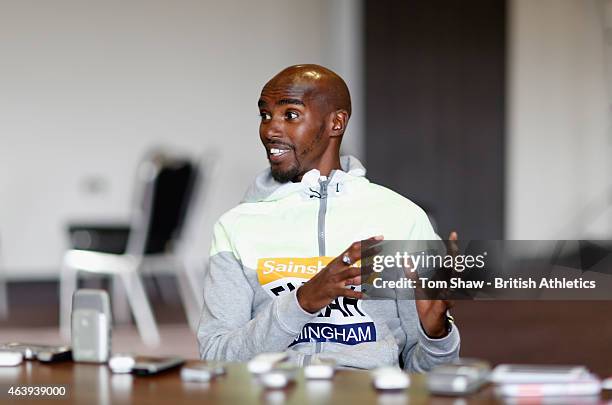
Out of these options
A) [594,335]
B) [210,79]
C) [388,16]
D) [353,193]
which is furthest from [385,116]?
[353,193]

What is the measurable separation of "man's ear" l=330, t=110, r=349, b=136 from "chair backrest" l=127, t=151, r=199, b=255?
119 inches

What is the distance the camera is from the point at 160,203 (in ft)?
16.6

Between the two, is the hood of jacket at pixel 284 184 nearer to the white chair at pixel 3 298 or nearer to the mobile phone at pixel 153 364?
the mobile phone at pixel 153 364

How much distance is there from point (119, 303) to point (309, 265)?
461cm

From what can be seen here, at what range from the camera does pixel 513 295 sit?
181 cm

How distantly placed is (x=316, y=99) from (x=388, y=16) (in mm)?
5807

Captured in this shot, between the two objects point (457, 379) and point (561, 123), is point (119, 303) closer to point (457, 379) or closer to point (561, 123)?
point (561, 123)

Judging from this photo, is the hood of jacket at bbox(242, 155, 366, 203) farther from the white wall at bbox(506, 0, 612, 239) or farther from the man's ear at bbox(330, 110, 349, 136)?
the white wall at bbox(506, 0, 612, 239)

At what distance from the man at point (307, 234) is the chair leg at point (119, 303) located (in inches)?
153

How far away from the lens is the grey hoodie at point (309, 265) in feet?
5.89

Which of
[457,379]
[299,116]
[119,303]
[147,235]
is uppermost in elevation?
[147,235]

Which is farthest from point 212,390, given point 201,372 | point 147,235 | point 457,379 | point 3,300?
point 3,300

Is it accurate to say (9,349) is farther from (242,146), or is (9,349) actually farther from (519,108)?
(519,108)

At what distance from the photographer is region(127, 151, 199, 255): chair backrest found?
493 cm
